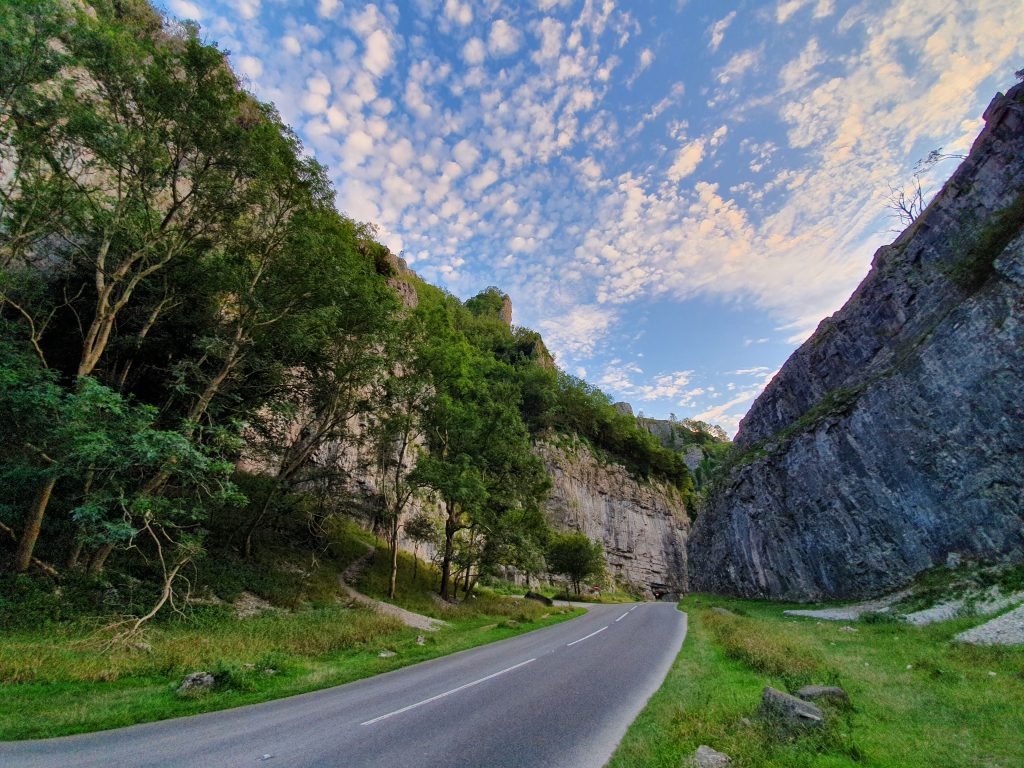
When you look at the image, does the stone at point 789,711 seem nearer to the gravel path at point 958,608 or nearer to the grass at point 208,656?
the grass at point 208,656

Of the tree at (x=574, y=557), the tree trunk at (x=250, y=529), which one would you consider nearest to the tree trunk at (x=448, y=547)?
the tree trunk at (x=250, y=529)

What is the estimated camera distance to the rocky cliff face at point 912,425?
1991 cm

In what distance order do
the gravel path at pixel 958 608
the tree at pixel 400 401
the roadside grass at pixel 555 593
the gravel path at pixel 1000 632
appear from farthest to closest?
the roadside grass at pixel 555 593 → the tree at pixel 400 401 → the gravel path at pixel 958 608 → the gravel path at pixel 1000 632

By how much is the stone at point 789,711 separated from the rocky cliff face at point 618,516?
55.6m

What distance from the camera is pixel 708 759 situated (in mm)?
5074

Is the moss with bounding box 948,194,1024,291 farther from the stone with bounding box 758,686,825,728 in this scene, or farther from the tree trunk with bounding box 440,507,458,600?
the tree trunk with bounding box 440,507,458,600

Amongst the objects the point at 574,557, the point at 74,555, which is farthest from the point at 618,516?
the point at 74,555

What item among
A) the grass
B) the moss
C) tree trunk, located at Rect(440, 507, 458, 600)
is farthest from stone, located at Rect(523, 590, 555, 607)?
the moss

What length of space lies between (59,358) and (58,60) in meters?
13.0

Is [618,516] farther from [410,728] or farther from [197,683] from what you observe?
[410,728]

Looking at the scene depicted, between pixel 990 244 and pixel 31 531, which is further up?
pixel 990 244

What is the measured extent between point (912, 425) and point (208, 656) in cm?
3132

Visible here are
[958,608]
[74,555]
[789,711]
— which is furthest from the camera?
[958,608]

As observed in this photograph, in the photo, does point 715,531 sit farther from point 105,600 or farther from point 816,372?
point 105,600
